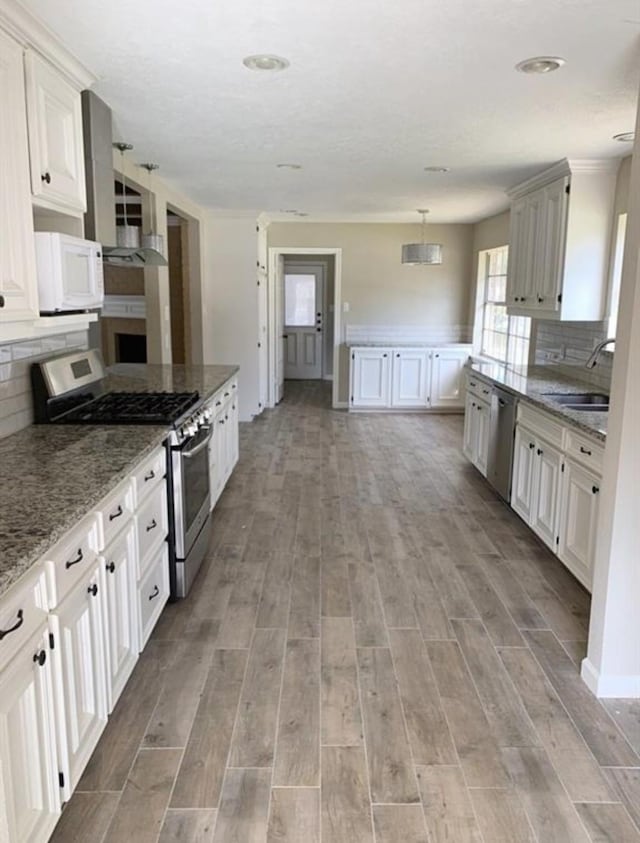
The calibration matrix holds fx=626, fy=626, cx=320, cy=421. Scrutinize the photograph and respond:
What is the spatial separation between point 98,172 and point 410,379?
5517mm

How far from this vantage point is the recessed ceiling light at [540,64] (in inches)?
97.3

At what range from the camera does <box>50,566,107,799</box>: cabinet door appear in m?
1.62

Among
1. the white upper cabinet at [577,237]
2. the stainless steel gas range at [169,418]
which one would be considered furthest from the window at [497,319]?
the stainless steel gas range at [169,418]

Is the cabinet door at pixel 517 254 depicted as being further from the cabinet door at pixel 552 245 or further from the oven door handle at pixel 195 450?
the oven door handle at pixel 195 450

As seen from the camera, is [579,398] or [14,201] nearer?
[14,201]

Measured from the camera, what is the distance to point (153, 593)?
264 cm

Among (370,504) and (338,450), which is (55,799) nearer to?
(370,504)

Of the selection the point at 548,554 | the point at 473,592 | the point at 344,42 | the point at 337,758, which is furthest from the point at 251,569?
the point at 344,42

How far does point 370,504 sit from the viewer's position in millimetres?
4590

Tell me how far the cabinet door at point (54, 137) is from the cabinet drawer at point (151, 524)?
48.0 inches

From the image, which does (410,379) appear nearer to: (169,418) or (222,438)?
(222,438)

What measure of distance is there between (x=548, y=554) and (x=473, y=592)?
Answer: 75 cm

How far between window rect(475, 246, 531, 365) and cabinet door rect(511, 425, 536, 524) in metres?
2.35

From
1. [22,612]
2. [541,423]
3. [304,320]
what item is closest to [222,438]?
[541,423]
